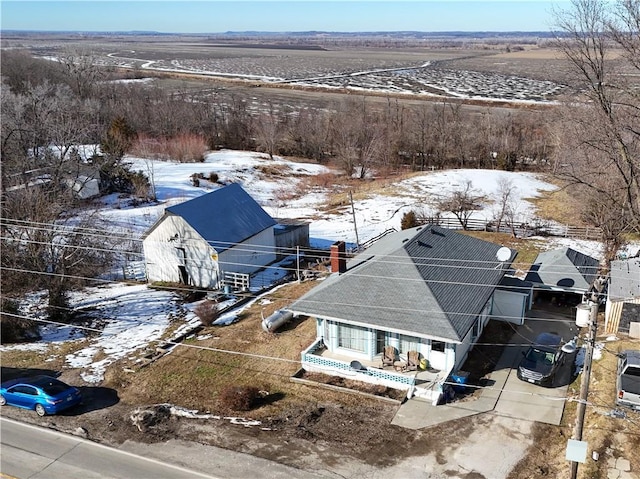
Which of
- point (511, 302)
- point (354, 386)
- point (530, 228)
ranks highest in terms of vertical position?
point (511, 302)

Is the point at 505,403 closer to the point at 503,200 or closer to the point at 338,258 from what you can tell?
the point at 338,258

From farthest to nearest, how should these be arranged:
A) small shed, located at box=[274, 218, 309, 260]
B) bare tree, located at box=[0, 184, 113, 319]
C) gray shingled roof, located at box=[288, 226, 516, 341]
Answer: small shed, located at box=[274, 218, 309, 260] < bare tree, located at box=[0, 184, 113, 319] < gray shingled roof, located at box=[288, 226, 516, 341]

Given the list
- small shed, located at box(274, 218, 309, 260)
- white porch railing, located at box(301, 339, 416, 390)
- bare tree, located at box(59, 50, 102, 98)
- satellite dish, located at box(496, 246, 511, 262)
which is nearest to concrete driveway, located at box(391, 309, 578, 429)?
white porch railing, located at box(301, 339, 416, 390)

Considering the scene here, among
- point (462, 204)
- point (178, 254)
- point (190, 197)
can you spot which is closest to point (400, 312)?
point (178, 254)

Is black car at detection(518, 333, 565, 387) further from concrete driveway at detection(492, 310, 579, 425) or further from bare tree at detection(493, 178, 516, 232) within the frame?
bare tree at detection(493, 178, 516, 232)

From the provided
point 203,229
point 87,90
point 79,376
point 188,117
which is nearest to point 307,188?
point 203,229

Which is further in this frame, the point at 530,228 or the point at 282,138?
the point at 282,138

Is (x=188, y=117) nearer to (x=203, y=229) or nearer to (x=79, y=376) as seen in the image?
(x=203, y=229)
